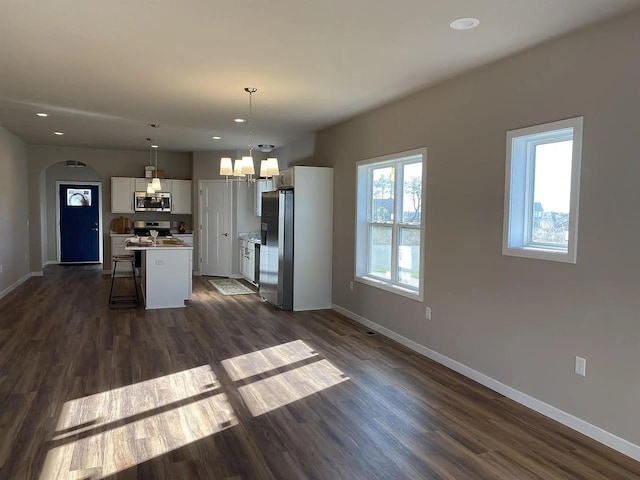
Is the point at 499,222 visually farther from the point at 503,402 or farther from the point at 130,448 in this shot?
the point at 130,448

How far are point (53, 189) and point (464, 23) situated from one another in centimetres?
1106

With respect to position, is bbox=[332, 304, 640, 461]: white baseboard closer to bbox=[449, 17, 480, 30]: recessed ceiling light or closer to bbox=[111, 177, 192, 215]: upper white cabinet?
bbox=[449, 17, 480, 30]: recessed ceiling light

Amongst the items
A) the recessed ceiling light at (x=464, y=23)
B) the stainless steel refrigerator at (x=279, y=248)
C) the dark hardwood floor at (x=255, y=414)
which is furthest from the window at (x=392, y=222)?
the recessed ceiling light at (x=464, y=23)

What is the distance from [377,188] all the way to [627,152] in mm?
3315

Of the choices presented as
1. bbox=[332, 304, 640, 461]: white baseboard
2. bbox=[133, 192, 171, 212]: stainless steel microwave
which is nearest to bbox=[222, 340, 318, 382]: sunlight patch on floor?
bbox=[332, 304, 640, 461]: white baseboard

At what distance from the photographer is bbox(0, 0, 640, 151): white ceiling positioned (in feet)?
9.28

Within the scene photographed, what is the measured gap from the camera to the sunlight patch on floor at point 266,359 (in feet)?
13.8

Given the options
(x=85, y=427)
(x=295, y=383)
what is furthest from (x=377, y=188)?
(x=85, y=427)

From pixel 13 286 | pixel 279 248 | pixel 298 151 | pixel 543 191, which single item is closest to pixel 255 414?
pixel 543 191

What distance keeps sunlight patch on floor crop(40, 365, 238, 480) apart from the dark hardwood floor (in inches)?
0.5

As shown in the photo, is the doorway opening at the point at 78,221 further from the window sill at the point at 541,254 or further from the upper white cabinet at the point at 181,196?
the window sill at the point at 541,254

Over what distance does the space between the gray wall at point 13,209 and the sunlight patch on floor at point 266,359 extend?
484 cm

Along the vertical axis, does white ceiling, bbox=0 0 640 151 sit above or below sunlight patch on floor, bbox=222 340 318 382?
above

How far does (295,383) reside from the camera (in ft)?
12.9
